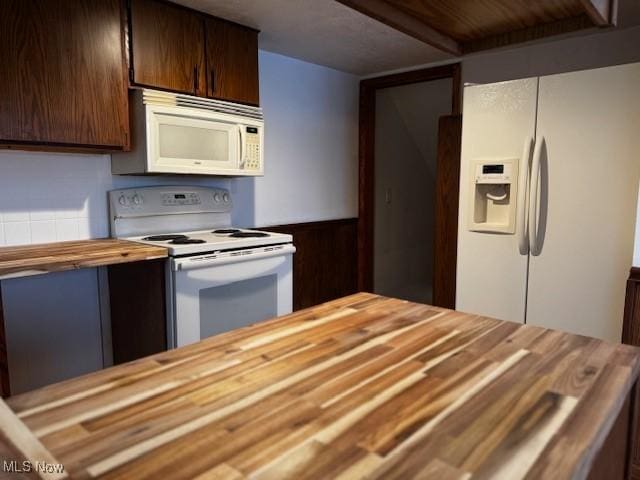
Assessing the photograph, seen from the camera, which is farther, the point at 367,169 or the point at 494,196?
the point at 367,169

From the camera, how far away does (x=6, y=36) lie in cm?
180

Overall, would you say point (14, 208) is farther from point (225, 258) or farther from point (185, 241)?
point (225, 258)

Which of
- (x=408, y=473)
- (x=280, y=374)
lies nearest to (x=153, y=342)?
(x=280, y=374)

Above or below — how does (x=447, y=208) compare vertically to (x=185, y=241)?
above

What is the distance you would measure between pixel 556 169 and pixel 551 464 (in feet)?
6.36

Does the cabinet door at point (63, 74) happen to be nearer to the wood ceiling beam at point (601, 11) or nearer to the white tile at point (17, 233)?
the white tile at point (17, 233)

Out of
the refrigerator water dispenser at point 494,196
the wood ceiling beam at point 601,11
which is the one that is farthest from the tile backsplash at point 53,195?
the wood ceiling beam at point 601,11

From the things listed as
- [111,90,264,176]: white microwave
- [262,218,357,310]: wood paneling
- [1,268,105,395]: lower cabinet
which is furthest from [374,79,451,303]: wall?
[1,268,105,395]: lower cabinet

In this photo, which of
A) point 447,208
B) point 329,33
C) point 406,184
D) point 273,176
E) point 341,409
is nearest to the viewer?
point 341,409

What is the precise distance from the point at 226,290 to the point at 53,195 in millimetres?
943

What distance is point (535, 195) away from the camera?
2240mm

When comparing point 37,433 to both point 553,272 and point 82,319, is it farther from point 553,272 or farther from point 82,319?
point 553,272

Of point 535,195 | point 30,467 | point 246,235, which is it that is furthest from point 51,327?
point 535,195

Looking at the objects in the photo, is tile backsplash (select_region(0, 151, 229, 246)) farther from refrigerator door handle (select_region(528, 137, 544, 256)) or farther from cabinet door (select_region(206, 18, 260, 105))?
refrigerator door handle (select_region(528, 137, 544, 256))
